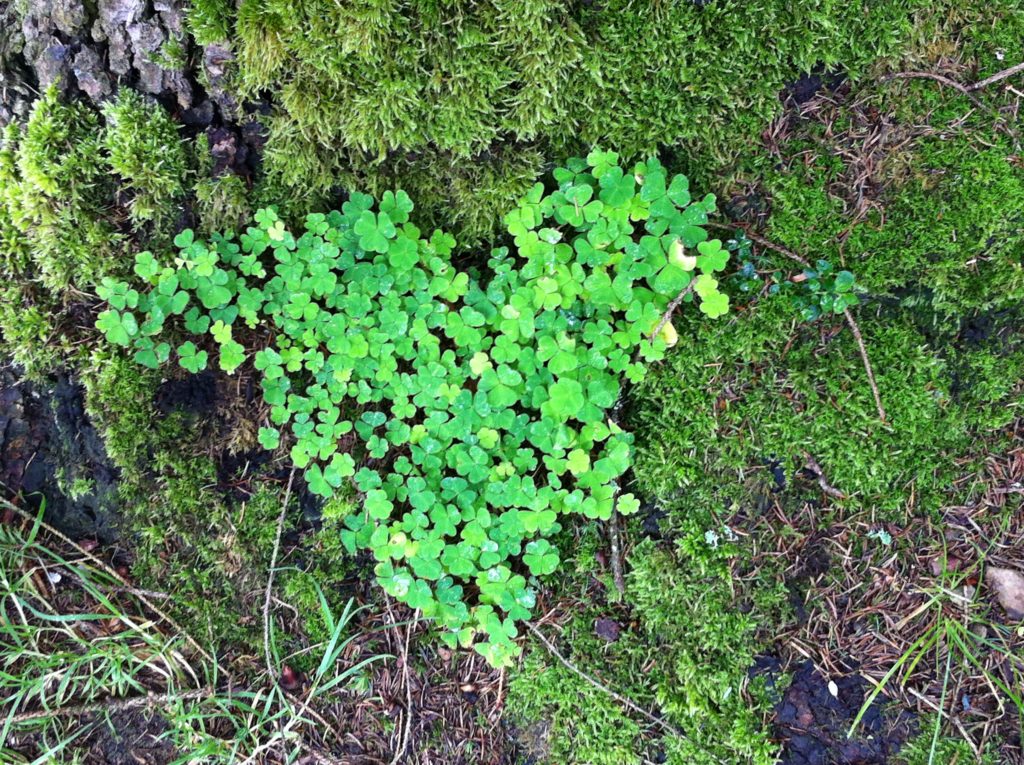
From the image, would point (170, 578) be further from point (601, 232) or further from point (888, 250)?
point (888, 250)

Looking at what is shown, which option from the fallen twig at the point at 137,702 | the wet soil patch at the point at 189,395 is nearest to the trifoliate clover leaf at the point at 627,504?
the wet soil patch at the point at 189,395

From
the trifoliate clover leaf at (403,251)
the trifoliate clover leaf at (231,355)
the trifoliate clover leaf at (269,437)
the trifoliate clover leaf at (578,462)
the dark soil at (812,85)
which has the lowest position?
the trifoliate clover leaf at (269,437)

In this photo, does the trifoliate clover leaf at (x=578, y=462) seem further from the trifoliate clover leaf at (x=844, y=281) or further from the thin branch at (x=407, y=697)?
the trifoliate clover leaf at (x=844, y=281)

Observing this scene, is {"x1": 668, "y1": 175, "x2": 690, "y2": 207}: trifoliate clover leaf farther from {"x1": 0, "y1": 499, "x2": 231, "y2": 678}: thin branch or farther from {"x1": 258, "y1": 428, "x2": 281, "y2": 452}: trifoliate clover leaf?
{"x1": 0, "y1": 499, "x2": 231, "y2": 678}: thin branch

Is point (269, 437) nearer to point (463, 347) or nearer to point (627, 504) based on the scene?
point (463, 347)

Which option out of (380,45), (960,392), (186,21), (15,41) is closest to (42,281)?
(15,41)

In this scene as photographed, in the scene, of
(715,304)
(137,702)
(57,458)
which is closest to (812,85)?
(715,304)

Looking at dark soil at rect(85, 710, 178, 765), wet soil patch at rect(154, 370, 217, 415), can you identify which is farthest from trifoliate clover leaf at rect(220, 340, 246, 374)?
dark soil at rect(85, 710, 178, 765)
